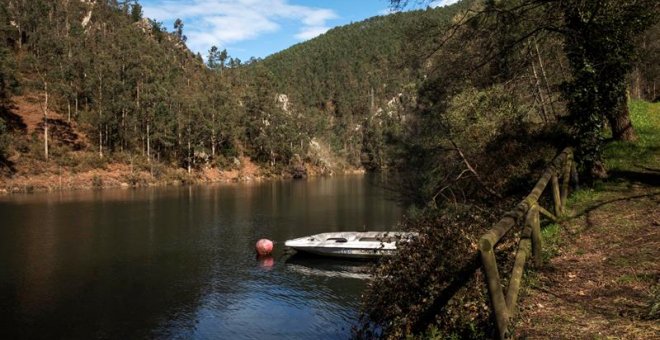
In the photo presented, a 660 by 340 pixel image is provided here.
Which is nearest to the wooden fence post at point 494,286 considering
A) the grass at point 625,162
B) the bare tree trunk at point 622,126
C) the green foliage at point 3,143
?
the grass at point 625,162

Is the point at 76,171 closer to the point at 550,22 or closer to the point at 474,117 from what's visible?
the point at 474,117

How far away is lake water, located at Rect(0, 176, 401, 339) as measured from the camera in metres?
17.8

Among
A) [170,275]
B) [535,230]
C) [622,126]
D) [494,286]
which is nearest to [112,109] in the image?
[170,275]

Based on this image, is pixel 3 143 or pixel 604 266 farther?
pixel 3 143

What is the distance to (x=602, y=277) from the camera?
795 cm

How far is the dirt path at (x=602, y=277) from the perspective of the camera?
6332mm

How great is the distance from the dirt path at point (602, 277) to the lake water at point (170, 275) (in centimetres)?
937

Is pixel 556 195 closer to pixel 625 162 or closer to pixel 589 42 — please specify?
pixel 589 42

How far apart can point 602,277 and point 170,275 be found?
21.4 m

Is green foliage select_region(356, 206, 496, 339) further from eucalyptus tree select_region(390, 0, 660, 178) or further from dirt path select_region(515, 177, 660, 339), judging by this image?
eucalyptus tree select_region(390, 0, 660, 178)

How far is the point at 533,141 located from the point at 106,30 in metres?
138

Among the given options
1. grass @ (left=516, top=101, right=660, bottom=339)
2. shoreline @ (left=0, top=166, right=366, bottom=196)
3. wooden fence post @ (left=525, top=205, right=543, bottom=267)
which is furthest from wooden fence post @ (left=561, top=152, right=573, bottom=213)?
shoreline @ (left=0, top=166, right=366, bottom=196)

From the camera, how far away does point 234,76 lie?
488 feet

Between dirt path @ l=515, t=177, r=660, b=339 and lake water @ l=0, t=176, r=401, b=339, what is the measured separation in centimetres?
937
